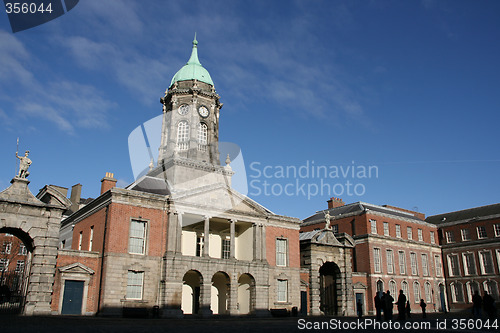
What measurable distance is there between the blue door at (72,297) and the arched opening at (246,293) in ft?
40.8

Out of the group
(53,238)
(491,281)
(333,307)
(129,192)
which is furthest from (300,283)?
(491,281)

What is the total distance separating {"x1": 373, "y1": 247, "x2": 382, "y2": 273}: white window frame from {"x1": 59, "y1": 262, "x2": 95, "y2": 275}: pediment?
2852cm

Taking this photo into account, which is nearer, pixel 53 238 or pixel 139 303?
pixel 53 238

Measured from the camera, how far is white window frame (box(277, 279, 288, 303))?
35.7 meters

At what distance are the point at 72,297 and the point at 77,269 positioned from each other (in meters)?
1.78

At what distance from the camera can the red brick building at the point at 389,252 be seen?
145 ft

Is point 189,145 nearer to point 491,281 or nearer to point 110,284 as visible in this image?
point 110,284

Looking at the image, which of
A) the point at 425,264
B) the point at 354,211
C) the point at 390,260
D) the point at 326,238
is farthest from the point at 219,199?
the point at 425,264

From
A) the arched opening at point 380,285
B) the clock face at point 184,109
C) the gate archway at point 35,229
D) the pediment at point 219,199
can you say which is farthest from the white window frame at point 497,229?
the gate archway at point 35,229

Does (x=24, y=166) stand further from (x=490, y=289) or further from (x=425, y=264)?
(x=490, y=289)

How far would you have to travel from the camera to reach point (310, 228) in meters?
51.6

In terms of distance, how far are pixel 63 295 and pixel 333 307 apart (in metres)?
24.0

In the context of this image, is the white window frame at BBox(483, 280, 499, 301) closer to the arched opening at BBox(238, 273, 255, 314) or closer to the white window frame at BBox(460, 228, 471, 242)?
the white window frame at BBox(460, 228, 471, 242)

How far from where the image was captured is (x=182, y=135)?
39.6 metres
